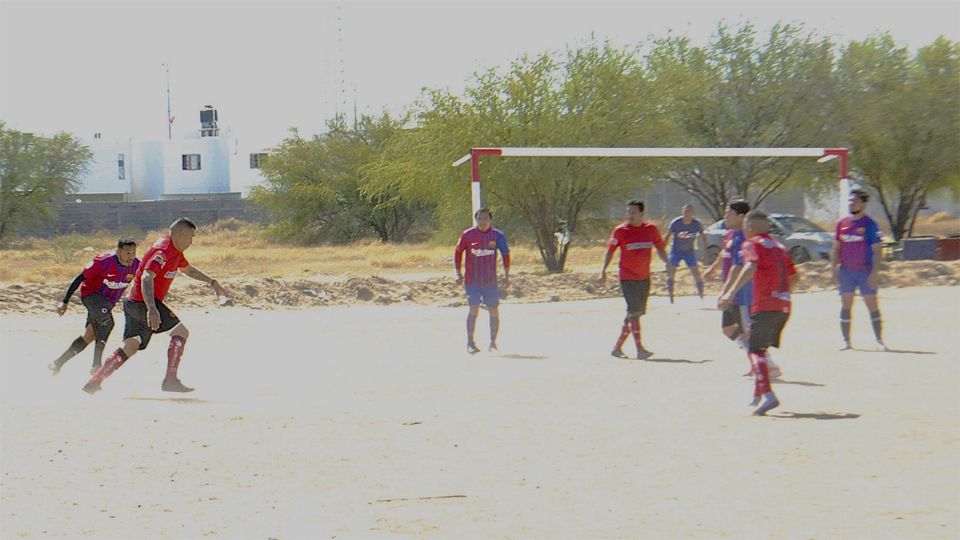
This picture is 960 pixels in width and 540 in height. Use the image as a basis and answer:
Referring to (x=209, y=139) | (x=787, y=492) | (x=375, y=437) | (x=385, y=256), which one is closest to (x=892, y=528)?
(x=787, y=492)

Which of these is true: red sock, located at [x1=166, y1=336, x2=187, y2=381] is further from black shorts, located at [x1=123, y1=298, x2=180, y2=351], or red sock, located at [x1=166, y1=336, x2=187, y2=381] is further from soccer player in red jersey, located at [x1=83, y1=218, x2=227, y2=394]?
black shorts, located at [x1=123, y1=298, x2=180, y2=351]

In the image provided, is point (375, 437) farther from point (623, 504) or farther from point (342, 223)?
point (342, 223)

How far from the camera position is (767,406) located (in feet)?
35.7

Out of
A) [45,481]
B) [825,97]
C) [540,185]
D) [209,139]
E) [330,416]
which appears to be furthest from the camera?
[209,139]

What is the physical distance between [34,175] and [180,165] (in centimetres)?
1913

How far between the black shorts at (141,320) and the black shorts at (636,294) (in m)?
5.10

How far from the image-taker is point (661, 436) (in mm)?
9930

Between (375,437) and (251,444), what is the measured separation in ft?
2.94

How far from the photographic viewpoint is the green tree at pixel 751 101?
39.0 m

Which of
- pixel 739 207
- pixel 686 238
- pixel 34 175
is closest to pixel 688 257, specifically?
pixel 686 238

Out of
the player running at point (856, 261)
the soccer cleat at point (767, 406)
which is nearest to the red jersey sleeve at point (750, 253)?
the soccer cleat at point (767, 406)

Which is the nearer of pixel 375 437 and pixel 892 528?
pixel 892 528

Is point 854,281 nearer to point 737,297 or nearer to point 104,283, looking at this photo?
point 737,297

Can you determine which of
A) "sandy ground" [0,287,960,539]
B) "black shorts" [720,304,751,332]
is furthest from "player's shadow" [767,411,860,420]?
"black shorts" [720,304,751,332]
